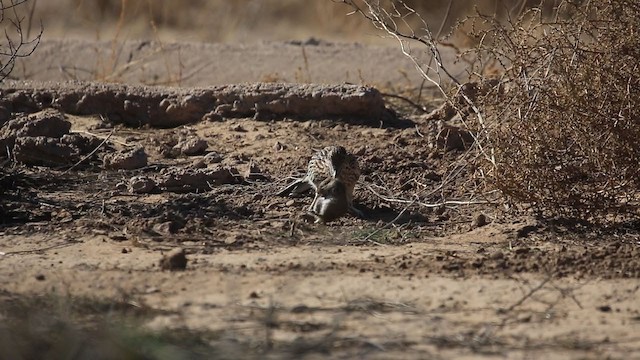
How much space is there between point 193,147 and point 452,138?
1.73 metres

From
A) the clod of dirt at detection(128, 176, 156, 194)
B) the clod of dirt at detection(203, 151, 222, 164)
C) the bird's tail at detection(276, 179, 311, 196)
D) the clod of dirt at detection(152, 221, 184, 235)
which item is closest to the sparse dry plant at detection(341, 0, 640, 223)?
the bird's tail at detection(276, 179, 311, 196)

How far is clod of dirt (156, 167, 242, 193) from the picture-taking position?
7.60 m

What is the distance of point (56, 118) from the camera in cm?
855

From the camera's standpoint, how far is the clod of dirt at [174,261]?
19.2 feet

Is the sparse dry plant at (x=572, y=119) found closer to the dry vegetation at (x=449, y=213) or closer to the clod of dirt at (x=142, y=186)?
the dry vegetation at (x=449, y=213)

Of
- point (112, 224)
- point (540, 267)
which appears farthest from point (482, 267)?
point (112, 224)

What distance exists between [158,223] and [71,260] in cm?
76

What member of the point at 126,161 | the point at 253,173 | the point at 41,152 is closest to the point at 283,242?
the point at 253,173

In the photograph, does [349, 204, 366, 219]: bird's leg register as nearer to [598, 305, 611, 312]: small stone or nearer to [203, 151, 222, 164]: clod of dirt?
[203, 151, 222, 164]: clod of dirt

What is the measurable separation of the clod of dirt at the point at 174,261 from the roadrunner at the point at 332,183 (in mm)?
1219

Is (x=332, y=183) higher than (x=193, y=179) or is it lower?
higher

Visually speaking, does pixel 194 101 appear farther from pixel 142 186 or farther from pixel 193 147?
pixel 142 186

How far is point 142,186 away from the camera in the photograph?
24.7 feet

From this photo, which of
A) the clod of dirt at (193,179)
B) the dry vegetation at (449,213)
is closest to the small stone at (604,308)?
the dry vegetation at (449,213)
